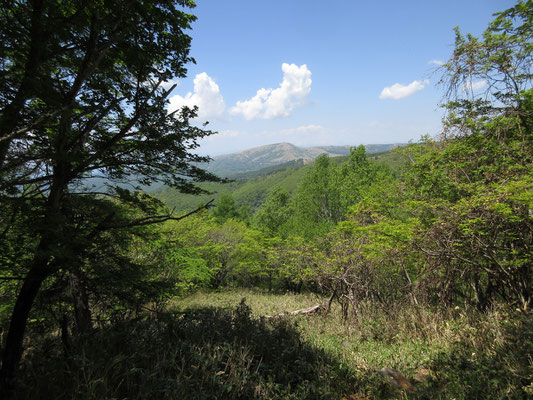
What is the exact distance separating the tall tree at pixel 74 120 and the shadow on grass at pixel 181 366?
1.58 feet

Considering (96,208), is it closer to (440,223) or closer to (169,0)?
(169,0)

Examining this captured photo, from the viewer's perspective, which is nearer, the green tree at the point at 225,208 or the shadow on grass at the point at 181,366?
the shadow on grass at the point at 181,366

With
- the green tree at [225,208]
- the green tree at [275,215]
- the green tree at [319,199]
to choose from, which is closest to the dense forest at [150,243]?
the green tree at [319,199]

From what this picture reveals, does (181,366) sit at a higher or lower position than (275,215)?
higher

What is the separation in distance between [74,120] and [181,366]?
3.62 meters

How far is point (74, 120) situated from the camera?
11.0 ft

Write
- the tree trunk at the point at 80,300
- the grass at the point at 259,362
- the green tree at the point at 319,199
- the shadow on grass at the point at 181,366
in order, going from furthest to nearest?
1. the green tree at the point at 319,199
2. the tree trunk at the point at 80,300
3. the grass at the point at 259,362
4. the shadow on grass at the point at 181,366

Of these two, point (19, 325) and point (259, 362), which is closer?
point (19, 325)

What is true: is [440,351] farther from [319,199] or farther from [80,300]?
[319,199]

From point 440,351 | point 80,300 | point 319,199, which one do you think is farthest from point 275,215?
point 80,300

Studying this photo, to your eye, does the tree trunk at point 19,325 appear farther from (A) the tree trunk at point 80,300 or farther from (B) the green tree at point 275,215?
(B) the green tree at point 275,215

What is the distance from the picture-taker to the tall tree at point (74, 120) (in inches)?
105

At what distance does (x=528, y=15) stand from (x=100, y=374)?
9800mm

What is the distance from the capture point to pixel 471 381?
319 cm
